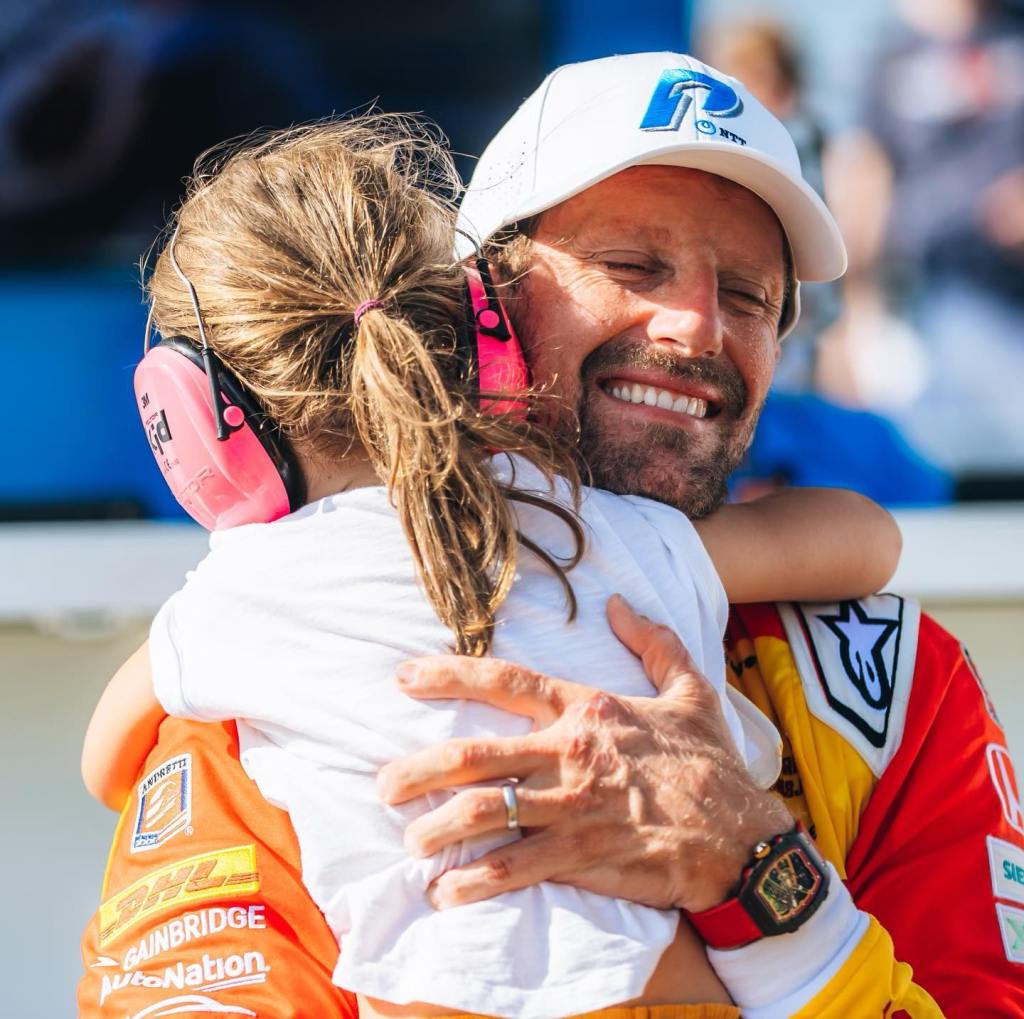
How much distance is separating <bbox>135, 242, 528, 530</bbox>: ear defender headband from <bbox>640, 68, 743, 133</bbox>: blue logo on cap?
43cm

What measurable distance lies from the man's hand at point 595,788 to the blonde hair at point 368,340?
0.07 meters

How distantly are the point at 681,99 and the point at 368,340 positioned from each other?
2.10 ft

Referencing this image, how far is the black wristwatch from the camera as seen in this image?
4.33ft

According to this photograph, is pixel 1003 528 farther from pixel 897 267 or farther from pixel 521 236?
pixel 521 236

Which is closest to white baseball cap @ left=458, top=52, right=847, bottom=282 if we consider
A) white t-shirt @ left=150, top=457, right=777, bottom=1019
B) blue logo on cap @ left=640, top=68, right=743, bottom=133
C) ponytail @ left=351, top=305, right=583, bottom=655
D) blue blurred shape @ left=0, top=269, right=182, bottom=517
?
blue logo on cap @ left=640, top=68, right=743, bottom=133

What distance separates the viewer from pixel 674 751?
1.36 meters

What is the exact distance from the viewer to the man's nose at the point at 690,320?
169 cm

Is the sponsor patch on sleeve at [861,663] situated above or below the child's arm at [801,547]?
below

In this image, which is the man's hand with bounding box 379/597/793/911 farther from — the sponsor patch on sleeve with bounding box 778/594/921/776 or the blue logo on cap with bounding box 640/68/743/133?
the blue logo on cap with bounding box 640/68/743/133

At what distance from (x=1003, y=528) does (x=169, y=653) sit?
9.57 feet

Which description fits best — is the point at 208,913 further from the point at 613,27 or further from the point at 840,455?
the point at 613,27

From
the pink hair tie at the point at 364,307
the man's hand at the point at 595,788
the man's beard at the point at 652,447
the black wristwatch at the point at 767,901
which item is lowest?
the black wristwatch at the point at 767,901

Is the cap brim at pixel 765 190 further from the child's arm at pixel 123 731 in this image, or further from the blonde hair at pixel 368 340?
the child's arm at pixel 123 731

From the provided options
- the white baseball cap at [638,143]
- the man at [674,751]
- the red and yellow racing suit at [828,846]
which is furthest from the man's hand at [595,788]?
the white baseball cap at [638,143]
